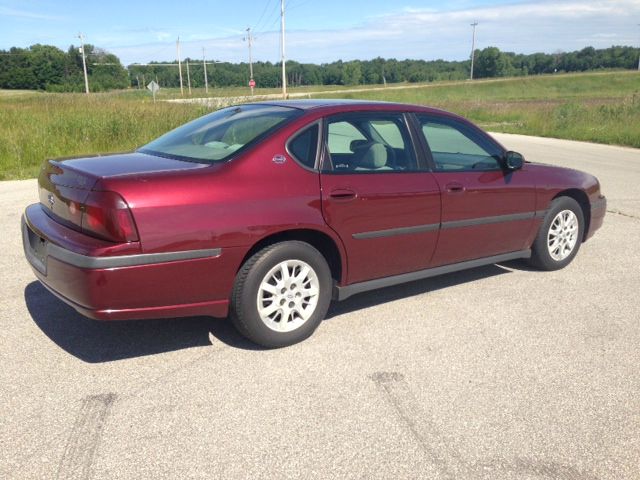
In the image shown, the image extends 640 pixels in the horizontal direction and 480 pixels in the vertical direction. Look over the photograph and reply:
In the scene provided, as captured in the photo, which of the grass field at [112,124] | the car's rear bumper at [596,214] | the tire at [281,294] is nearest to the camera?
the tire at [281,294]

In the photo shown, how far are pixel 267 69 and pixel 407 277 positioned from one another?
127 meters

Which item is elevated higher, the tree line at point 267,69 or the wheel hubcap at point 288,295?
the tree line at point 267,69

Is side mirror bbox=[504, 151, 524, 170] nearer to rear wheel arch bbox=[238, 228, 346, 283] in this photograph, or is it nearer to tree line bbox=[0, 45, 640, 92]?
rear wheel arch bbox=[238, 228, 346, 283]

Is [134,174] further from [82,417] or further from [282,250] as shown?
[82,417]

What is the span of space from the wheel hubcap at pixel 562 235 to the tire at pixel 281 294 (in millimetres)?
2558

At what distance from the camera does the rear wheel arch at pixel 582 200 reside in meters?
5.42

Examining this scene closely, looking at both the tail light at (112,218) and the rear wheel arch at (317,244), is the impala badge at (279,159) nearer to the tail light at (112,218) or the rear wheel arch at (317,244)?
the rear wheel arch at (317,244)

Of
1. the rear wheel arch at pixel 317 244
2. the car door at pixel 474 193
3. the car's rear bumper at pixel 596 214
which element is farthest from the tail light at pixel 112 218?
the car's rear bumper at pixel 596 214

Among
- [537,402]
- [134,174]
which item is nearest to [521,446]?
[537,402]

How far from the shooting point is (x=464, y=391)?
325 cm

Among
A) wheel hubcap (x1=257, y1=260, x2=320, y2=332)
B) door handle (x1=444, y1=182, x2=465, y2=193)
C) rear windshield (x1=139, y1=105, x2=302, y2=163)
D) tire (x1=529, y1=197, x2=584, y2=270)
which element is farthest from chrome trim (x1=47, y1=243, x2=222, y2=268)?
tire (x1=529, y1=197, x2=584, y2=270)

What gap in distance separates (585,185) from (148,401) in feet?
14.4

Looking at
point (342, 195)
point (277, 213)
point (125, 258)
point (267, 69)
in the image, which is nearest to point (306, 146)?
point (342, 195)

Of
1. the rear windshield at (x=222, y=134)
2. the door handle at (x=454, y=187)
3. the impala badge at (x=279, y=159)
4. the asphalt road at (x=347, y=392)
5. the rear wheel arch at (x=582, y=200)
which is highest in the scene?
the rear windshield at (x=222, y=134)
